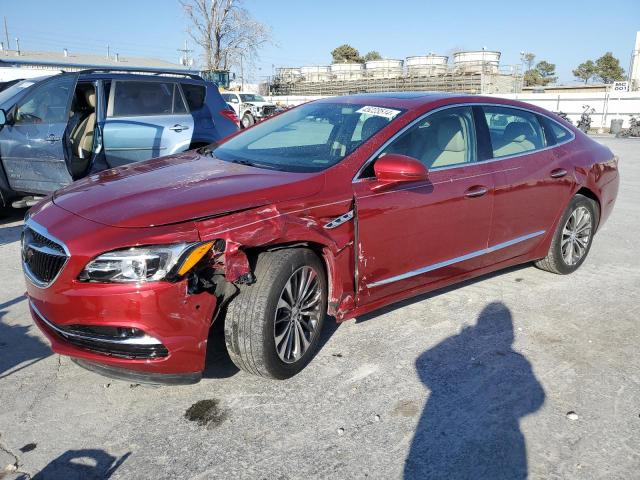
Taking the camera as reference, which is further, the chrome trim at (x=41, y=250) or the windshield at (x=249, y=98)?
the windshield at (x=249, y=98)

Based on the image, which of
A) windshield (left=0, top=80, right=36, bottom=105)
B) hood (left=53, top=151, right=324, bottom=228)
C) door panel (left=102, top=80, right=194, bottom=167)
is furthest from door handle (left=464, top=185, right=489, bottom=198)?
windshield (left=0, top=80, right=36, bottom=105)

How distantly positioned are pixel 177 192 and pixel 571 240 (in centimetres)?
375

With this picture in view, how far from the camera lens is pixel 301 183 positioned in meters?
3.13

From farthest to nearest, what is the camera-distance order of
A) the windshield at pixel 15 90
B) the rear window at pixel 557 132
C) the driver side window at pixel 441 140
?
the windshield at pixel 15 90
the rear window at pixel 557 132
the driver side window at pixel 441 140

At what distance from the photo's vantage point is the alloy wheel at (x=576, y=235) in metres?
4.95

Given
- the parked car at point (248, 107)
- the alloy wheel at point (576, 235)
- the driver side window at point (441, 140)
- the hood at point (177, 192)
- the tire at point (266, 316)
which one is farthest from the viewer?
the parked car at point (248, 107)

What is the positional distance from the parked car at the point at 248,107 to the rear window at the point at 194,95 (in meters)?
16.3

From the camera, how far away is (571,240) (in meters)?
5.02

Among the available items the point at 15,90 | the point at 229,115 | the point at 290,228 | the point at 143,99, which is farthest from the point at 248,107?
the point at 290,228

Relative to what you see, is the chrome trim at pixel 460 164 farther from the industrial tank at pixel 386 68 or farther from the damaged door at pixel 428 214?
the industrial tank at pixel 386 68

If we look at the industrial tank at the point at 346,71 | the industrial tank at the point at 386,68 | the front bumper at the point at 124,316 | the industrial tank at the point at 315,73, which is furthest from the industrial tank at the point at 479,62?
the front bumper at the point at 124,316

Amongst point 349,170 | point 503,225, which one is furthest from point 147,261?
point 503,225

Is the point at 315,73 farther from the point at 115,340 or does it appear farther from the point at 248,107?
the point at 115,340

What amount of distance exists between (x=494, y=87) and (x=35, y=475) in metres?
45.4
